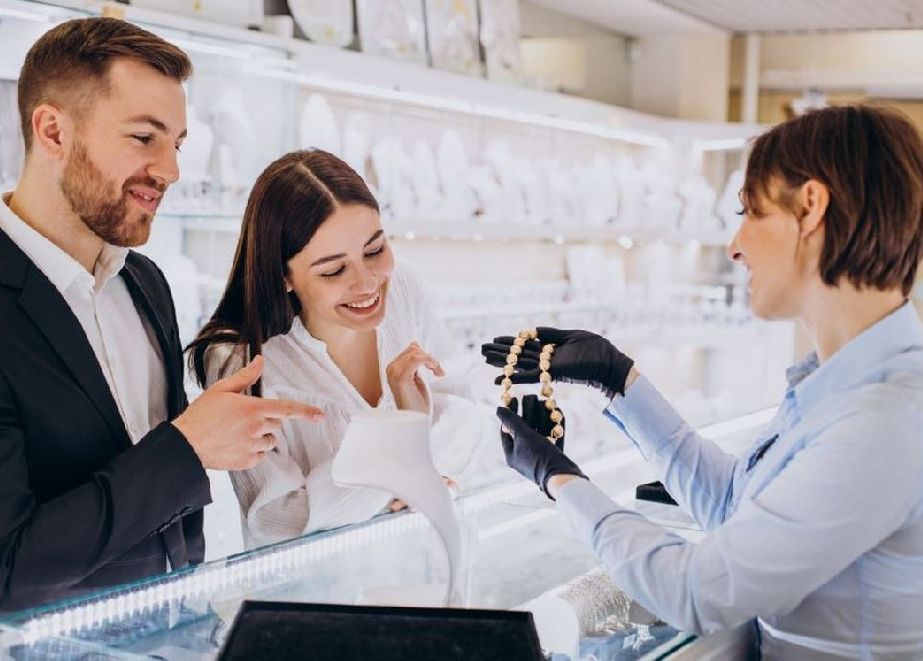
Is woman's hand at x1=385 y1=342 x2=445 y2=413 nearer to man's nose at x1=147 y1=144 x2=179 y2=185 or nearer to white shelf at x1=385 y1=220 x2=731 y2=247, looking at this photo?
man's nose at x1=147 y1=144 x2=179 y2=185

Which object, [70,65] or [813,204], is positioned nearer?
[813,204]

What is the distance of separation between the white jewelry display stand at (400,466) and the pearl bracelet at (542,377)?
290 millimetres

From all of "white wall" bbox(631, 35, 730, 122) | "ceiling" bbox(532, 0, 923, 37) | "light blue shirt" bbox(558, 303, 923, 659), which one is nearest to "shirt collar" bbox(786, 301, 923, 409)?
"light blue shirt" bbox(558, 303, 923, 659)

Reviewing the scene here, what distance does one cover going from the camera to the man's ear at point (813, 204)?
142 centimetres

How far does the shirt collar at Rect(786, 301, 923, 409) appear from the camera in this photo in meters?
1.41

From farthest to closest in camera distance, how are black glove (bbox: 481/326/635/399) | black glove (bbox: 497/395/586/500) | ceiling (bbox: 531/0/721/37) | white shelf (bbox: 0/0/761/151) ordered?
ceiling (bbox: 531/0/721/37) → white shelf (bbox: 0/0/761/151) → black glove (bbox: 481/326/635/399) → black glove (bbox: 497/395/586/500)

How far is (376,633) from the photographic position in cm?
110

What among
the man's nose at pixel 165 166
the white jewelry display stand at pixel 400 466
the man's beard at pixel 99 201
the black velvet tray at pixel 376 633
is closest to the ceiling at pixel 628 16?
the man's nose at pixel 165 166

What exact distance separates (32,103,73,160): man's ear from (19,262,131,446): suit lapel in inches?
7.0

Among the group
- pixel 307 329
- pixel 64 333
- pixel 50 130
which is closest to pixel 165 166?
pixel 50 130

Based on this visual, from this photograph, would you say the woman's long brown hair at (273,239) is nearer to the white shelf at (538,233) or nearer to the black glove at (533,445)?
the black glove at (533,445)

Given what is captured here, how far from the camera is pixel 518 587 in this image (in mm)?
1542

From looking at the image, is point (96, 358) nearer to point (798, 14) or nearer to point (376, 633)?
point (376, 633)

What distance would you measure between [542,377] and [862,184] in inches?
22.9
